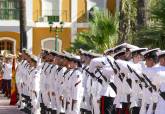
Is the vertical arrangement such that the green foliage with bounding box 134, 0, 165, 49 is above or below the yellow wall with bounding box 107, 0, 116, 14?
below

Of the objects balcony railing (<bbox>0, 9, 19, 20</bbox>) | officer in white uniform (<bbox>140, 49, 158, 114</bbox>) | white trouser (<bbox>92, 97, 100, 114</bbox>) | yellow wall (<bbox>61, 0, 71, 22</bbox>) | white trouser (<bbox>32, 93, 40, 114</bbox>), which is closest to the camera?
officer in white uniform (<bbox>140, 49, 158, 114</bbox>)

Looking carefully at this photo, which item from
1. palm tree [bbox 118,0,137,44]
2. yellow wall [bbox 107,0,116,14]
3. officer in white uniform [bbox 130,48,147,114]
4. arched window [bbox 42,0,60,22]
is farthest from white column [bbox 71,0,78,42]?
officer in white uniform [bbox 130,48,147,114]

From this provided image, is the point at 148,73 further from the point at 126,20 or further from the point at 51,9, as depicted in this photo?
the point at 51,9

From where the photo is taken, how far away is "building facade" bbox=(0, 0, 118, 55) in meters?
49.1

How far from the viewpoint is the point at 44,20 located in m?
49.3

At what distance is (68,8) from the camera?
50438mm

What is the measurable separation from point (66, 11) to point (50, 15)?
1472mm

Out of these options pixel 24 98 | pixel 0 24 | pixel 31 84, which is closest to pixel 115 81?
pixel 31 84

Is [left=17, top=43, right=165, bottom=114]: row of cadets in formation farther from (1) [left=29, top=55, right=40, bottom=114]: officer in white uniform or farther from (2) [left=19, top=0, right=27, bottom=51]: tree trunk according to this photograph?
(2) [left=19, top=0, right=27, bottom=51]: tree trunk

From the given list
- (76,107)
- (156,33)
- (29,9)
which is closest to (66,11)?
(29,9)

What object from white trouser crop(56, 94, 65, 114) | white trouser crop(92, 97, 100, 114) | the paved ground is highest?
white trouser crop(92, 97, 100, 114)

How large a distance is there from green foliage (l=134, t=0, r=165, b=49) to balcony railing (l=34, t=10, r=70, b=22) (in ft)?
112

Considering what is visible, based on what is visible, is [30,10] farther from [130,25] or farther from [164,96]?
[164,96]

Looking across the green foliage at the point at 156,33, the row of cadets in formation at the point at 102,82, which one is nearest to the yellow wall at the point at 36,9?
the row of cadets in formation at the point at 102,82
